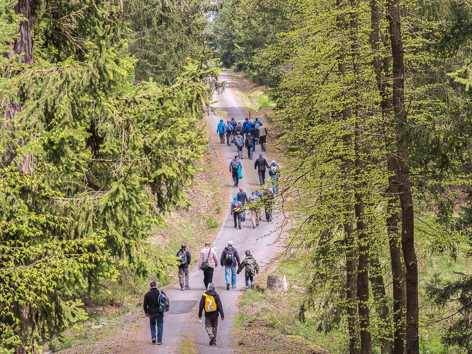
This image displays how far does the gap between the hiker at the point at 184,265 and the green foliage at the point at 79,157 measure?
6.99m

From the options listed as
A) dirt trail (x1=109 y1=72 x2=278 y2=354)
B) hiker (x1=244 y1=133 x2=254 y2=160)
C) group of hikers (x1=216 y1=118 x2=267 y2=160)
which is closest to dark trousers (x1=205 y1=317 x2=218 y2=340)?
dirt trail (x1=109 y1=72 x2=278 y2=354)

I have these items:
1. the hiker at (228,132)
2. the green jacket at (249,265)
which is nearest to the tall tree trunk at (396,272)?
the green jacket at (249,265)

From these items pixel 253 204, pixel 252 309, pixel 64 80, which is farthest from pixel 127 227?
pixel 252 309

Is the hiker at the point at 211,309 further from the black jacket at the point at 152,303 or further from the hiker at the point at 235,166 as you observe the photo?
the hiker at the point at 235,166

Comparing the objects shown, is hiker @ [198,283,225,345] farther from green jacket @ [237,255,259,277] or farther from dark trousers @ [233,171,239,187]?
dark trousers @ [233,171,239,187]

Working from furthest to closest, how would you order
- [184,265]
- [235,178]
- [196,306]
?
[235,178]
[184,265]
[196,306]

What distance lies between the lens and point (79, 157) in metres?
8.63

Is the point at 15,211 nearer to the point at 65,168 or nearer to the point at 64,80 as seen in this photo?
the point at 65,168

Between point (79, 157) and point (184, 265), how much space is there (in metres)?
8.51

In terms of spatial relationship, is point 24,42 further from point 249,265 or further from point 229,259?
point 249,265

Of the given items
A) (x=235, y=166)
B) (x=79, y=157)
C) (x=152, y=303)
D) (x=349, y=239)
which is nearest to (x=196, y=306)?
(x=152, y=303)

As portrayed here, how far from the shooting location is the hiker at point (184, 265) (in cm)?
1614

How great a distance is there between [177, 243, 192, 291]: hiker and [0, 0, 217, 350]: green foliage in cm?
699

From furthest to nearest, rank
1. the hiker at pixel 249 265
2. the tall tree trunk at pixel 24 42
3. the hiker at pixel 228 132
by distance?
the hiker at pixel 228 132 < the hiker at pixel 249 265 < the tall tree trunk at pixel 24 42
